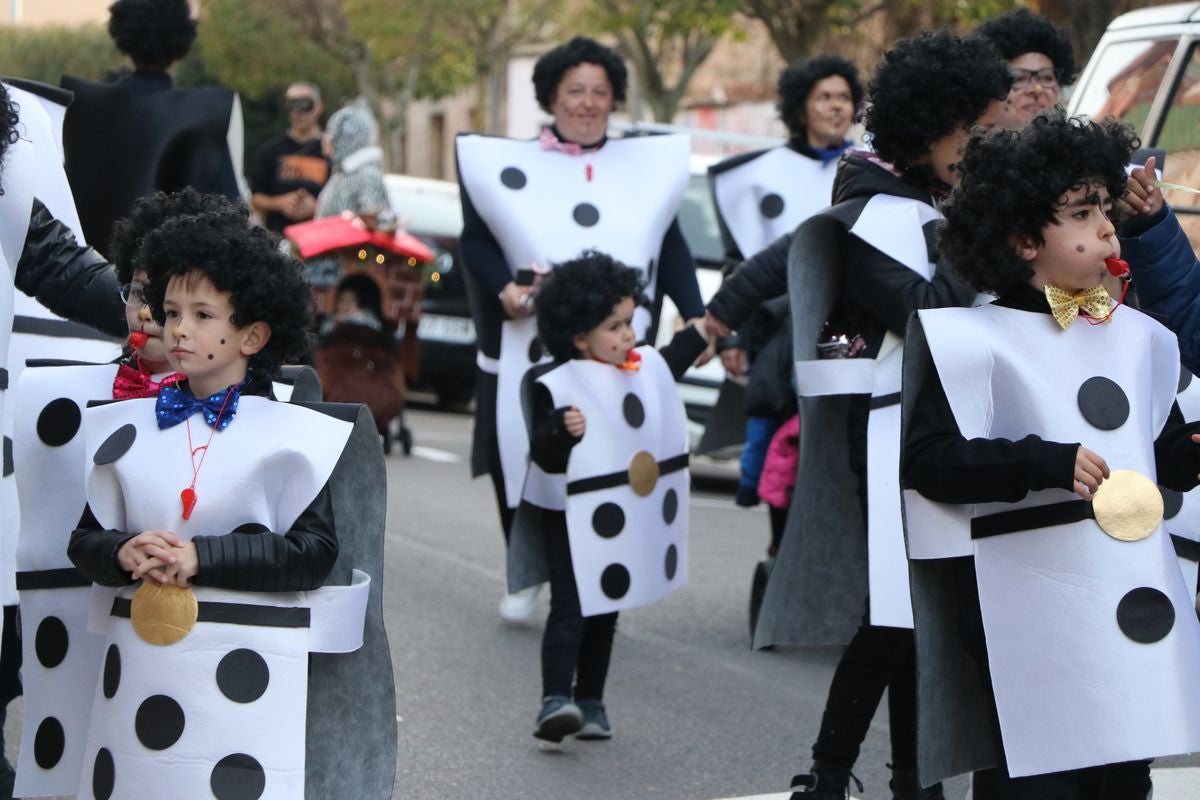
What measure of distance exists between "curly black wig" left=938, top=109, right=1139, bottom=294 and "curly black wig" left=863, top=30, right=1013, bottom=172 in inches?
33.4

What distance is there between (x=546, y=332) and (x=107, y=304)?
194cm

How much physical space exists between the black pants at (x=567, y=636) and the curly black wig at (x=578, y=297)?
0.54 meters

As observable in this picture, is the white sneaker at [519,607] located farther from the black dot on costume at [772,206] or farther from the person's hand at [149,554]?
the person's hand at [149,554]

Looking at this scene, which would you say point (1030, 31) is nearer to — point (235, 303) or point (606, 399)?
point (606, 399)

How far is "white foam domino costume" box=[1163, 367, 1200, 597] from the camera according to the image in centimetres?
434

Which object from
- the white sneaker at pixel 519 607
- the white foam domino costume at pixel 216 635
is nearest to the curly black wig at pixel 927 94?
the white foam domino costume at pixel 216 635

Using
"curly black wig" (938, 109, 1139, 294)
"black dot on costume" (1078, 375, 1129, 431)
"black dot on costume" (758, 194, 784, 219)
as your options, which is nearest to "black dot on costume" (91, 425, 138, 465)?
"curly black wig" (938, 109, 1139, 294)

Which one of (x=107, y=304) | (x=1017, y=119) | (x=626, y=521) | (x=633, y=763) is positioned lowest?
(x=633, y=763)

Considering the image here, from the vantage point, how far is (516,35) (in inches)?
1390

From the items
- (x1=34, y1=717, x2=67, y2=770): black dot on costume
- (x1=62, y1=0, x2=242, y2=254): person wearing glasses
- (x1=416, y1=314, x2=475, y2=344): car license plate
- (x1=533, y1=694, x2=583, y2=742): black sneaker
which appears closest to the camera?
(x1=34, y1=717, x2=67, y2=770): black dot on costume

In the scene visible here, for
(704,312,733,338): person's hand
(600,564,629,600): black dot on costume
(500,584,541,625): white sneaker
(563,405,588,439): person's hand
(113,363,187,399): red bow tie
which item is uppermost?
(113,363,187,399): red bow tie

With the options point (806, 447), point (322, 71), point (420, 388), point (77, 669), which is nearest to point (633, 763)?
point (806, 447)

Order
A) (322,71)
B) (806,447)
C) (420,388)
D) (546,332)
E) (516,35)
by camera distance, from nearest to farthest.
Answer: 1. (806,447)
2. (546,332)
3. (420,388)
4. (516,35)
5. (322,71)

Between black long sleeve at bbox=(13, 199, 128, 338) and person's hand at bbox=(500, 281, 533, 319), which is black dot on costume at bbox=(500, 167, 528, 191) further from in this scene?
black long sleeve at bbox=(13, 199, 128, 338)
